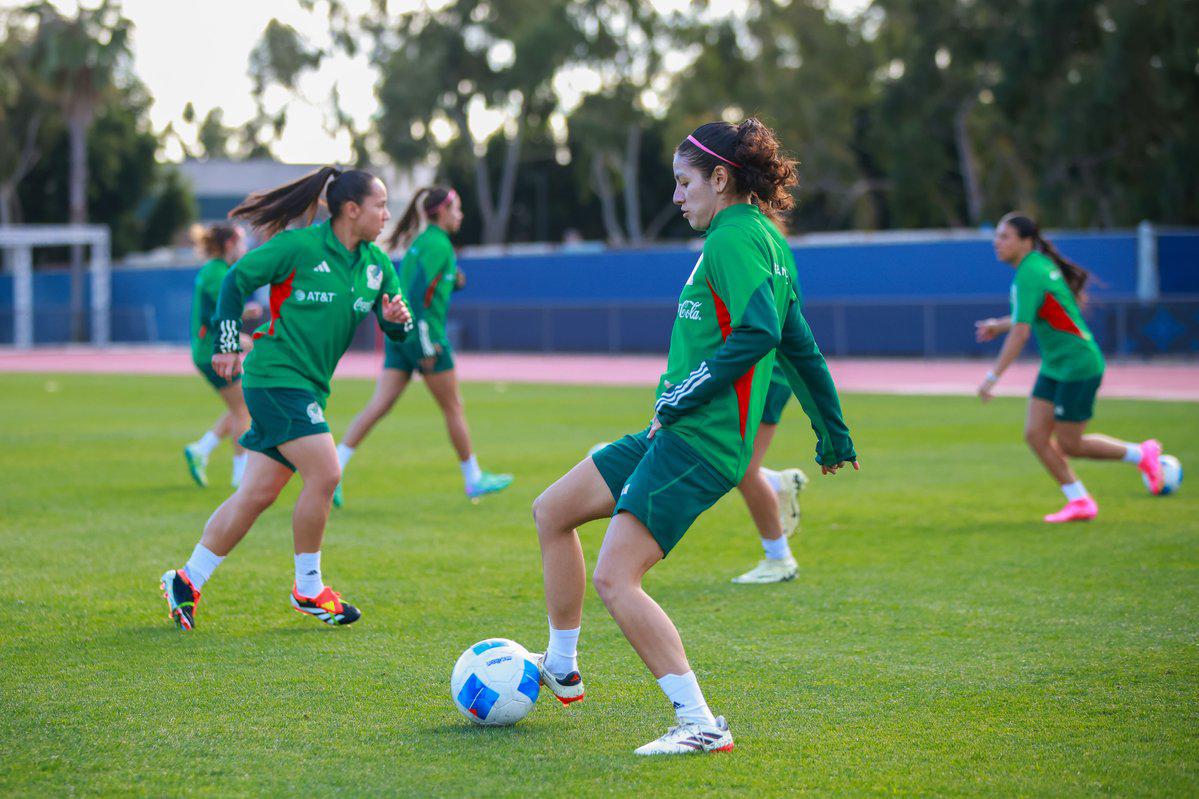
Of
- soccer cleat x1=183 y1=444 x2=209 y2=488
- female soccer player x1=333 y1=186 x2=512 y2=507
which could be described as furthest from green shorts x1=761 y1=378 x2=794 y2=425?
soccer cleat x1=183 y1=444 x2=209 y2=488

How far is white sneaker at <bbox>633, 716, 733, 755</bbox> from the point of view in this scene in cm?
467

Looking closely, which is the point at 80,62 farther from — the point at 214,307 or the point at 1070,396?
the point at 1070,396

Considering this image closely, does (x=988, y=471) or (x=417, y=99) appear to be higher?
(x=417, y=99)

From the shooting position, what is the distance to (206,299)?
10867mm

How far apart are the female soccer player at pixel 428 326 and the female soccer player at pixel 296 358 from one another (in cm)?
373

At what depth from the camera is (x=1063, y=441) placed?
9.88 m

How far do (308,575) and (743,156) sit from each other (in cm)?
315

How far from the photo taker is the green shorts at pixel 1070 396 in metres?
9.65

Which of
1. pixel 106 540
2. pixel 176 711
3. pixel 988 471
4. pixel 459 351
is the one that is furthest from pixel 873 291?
pixel 176 711

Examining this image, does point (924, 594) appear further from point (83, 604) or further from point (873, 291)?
point (873, 291)

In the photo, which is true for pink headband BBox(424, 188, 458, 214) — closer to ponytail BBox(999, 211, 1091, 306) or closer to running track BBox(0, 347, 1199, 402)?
ponytail BBox(999, 211, 1091, 306)

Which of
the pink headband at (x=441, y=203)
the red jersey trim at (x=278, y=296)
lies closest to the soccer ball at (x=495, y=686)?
the red jersey trim at (x=278, y=296)

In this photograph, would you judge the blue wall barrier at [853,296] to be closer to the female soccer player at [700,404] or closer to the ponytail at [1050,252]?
the ponytail at [1050,252]

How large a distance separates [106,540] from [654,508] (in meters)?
5.55
